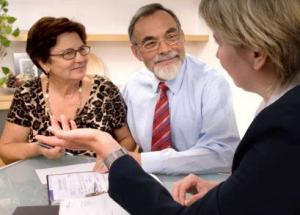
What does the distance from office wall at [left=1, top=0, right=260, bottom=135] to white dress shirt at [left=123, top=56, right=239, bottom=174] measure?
1216 millimetres

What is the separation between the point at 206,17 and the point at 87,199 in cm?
56

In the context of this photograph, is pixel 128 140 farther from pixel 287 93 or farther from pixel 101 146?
pixel 287 93

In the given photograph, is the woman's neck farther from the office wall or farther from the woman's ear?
the office wall

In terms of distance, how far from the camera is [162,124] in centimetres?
155

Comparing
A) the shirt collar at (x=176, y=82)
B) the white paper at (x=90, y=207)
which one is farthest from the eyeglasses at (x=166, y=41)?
the white paper at (x=90, y=207)

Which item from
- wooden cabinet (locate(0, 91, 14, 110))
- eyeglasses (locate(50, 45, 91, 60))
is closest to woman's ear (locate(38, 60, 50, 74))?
eyeglasses (locate(50, 45, 91, 60))

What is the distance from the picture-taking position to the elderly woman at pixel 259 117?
605 millimetres

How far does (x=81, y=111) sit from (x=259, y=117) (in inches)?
46.7

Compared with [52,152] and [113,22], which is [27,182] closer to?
[52,152]

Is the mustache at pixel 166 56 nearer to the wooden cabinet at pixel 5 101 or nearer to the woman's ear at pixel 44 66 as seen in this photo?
the woman's ear at pixel 44 66

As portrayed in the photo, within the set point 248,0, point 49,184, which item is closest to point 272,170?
point 248,0

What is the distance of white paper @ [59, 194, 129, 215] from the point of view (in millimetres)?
916

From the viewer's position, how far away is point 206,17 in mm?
713

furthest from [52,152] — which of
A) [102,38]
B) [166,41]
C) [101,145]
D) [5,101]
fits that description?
[102,38]
